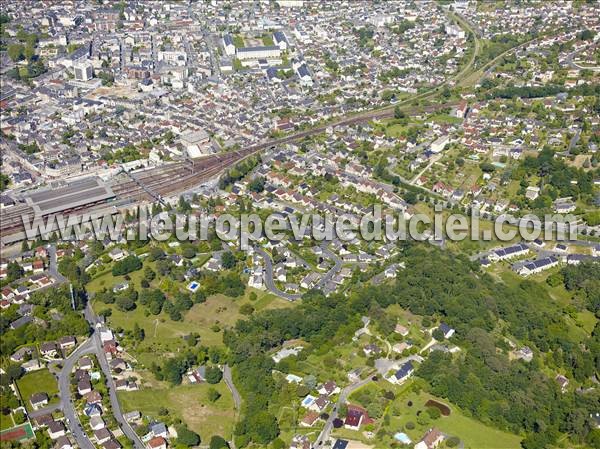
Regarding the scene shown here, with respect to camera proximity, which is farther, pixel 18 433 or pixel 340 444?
pixel 18 433

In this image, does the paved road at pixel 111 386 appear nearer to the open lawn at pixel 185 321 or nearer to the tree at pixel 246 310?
the open lawn at pixel 185 321

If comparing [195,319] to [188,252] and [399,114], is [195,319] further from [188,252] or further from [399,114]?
[399,114]

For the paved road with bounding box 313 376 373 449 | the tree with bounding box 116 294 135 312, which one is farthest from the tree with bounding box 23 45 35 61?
the paved road with bounding box 313 376 373 449

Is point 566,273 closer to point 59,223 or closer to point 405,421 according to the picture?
point 405,421

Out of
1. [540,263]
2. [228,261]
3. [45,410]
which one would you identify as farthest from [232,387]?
[540,263]

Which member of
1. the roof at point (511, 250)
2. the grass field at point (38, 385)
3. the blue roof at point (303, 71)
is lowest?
the grass field at point (38, 385)

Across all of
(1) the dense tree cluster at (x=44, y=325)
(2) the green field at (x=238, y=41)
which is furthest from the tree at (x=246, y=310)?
(2) the green field at (x=238, y=41)


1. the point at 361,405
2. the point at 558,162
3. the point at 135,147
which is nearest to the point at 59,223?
the point at 135,147
